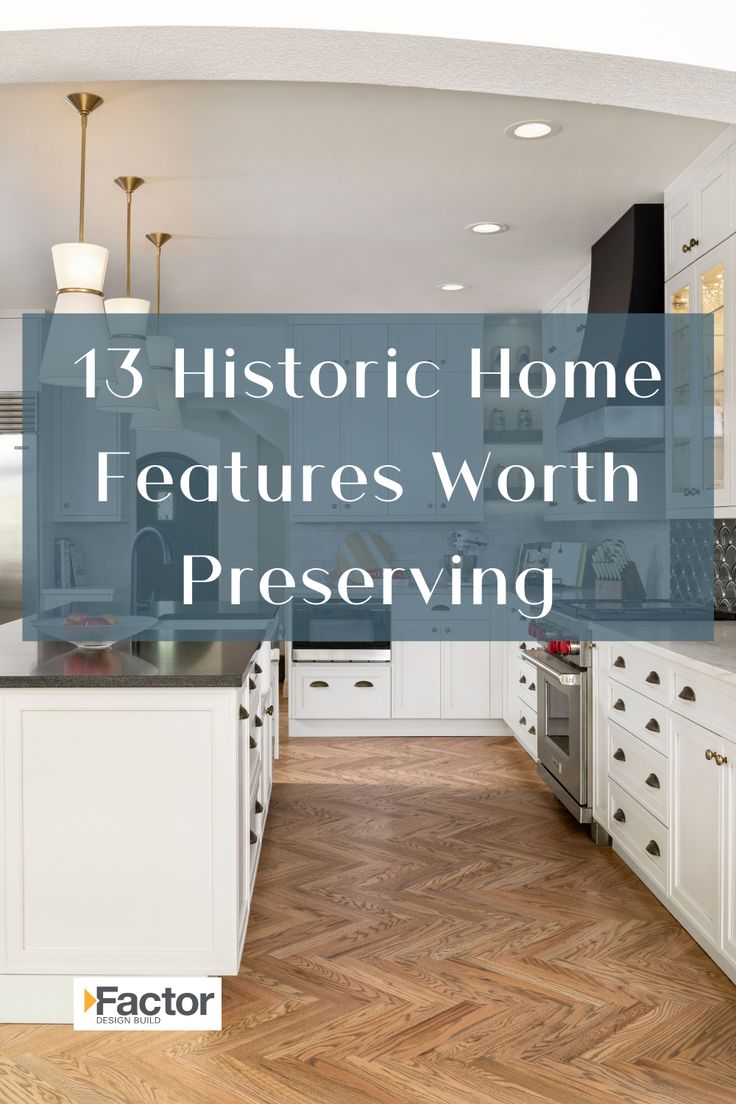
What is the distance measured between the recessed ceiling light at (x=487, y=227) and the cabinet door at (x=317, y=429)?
2023 mm

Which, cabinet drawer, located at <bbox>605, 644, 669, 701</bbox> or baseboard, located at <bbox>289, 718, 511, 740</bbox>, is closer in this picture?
cabinet drawer, located at <bbox>605, 644, 669, 701</bbox>

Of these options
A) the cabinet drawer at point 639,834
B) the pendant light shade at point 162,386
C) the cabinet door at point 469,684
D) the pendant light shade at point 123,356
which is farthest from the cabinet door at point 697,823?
the cabinet door at point 469,684

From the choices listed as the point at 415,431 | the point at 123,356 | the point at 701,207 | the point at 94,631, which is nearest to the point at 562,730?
the point at 701,207

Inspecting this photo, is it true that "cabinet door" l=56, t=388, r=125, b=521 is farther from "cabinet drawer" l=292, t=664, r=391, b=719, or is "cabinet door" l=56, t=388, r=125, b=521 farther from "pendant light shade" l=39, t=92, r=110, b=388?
"pendant light shade" l=39, t=92, r=110, b=388

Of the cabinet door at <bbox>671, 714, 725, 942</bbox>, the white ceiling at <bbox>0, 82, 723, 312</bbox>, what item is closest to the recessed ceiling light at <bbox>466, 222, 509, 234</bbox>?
the white ceiling at <bbox>0, 82, 723, 312</bbox>

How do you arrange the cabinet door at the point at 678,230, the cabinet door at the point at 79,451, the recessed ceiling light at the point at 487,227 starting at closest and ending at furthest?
1. the cabinet door at the point at 678,230
2. the recessed ceiling light at the point at 487,227
3. the cabinet door at the point at 79,451

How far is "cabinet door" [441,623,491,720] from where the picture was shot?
19.7 ft

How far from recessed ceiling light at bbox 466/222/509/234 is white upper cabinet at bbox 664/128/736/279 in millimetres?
736

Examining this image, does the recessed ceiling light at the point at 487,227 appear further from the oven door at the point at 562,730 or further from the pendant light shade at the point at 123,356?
the oven door at the point at 562,730

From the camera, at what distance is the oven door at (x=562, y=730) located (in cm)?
402

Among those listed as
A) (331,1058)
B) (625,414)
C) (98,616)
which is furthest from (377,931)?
(625,414)

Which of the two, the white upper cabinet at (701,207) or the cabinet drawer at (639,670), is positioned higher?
the white upper cabinet at (701,207)

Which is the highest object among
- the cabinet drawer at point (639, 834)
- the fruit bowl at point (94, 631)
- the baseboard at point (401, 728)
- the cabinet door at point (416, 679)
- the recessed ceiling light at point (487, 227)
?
the recessed ceiling light at point (487, 227)

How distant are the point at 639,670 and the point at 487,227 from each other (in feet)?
7.10
